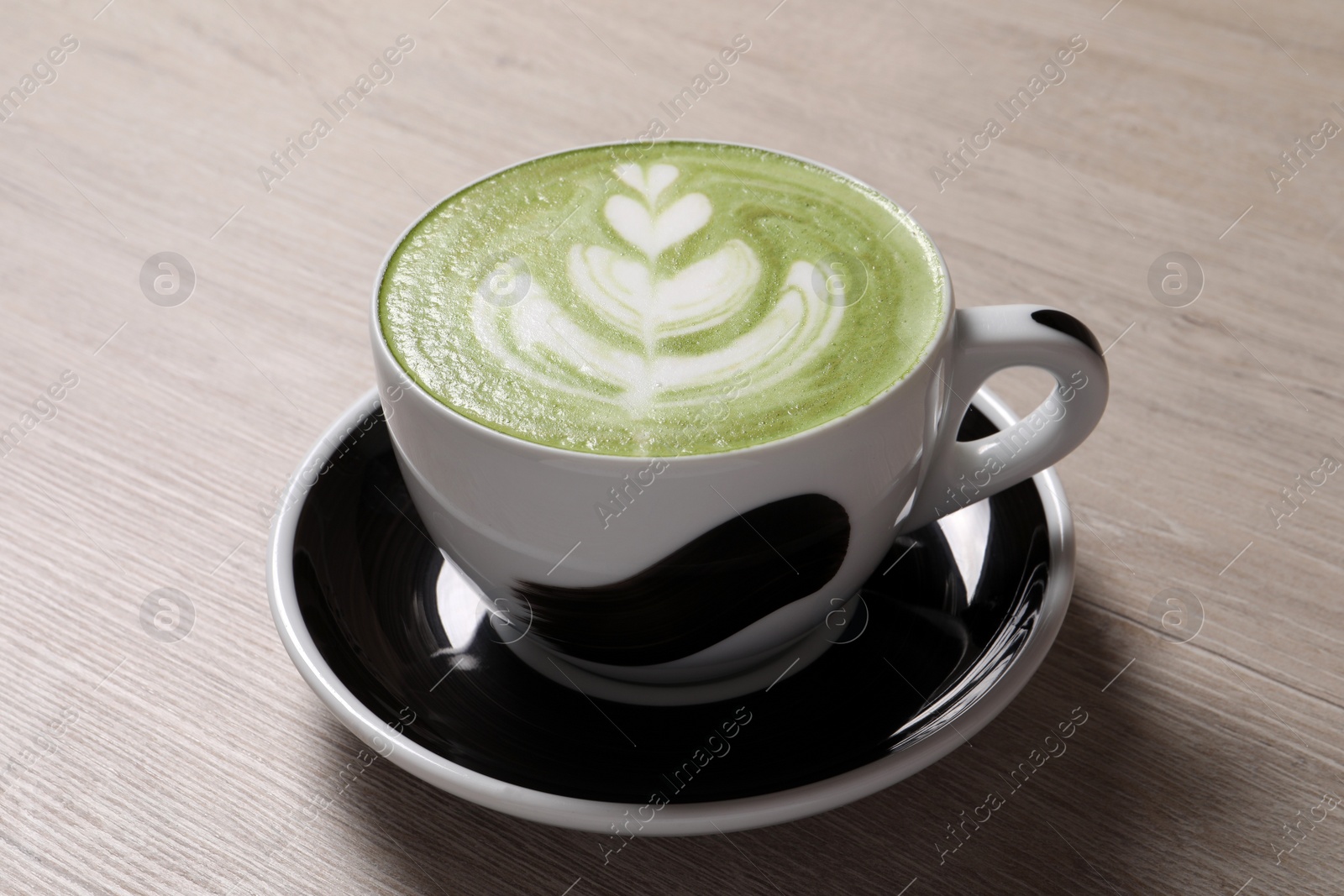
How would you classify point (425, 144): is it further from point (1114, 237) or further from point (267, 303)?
point (1114, 237)

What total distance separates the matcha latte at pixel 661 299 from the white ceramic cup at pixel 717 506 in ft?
0.05

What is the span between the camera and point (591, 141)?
134 centimetres

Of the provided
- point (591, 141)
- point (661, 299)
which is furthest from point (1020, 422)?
point (591, 141)

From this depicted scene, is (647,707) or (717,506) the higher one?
(717,506)

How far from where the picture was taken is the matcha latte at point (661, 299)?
0.65 metres

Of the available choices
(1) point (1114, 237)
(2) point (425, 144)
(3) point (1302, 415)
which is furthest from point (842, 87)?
(3) point (1302, 415)

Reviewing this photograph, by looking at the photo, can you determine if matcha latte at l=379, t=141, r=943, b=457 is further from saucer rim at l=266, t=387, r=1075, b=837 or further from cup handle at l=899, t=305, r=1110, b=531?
saucer rim at l=266, t=387, r=1075, b=837

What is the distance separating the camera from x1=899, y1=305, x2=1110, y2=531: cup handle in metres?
0.71

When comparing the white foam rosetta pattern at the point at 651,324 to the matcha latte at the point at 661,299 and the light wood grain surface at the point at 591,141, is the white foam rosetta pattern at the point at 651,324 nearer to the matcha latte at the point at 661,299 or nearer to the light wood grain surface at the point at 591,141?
the matcha latte at the point at 661,299

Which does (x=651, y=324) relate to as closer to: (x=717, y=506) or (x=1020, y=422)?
(x=717, y=506)

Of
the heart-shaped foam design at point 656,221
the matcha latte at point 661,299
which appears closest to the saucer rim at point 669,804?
the matcha latte at point 661,299

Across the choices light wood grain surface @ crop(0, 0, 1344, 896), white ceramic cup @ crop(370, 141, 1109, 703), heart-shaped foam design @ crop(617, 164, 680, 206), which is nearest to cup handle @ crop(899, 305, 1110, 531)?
white ceramic cup @ crop(370, 141, 1109, 703)

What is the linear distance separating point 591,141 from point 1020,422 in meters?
0.75

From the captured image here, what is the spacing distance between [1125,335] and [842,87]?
20.8 inches
